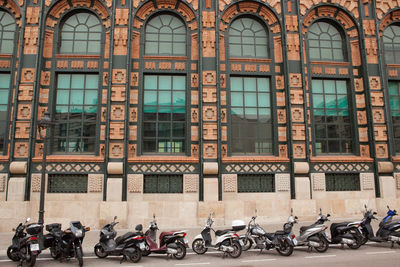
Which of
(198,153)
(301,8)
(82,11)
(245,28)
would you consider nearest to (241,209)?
(198,153)

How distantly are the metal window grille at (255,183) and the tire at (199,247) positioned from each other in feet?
19.8

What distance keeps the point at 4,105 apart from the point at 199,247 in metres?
13.1

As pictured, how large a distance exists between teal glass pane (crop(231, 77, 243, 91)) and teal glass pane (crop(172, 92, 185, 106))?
2860mm

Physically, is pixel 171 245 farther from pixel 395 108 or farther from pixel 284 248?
pixel 395 108

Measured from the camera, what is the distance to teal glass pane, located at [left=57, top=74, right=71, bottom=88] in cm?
1608

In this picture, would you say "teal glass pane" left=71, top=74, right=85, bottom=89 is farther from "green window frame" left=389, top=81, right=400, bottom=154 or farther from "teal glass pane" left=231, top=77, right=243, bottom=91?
"green window frame" left=389, top=81, right=400, bottom=154

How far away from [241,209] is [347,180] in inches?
245

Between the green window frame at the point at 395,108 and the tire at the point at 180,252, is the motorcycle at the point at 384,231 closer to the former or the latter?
the tire at the point at 180,252

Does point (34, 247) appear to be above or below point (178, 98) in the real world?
below

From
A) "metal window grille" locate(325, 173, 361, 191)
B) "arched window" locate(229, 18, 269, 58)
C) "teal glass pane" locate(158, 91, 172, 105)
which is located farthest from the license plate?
"metal window grille" locate(325, 173, 361, 191)

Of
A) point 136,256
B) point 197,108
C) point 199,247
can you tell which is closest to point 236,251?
point 199,247

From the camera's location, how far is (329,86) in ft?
56.5

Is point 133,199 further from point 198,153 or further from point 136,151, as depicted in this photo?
point 198,153

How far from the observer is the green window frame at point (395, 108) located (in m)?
17.0
